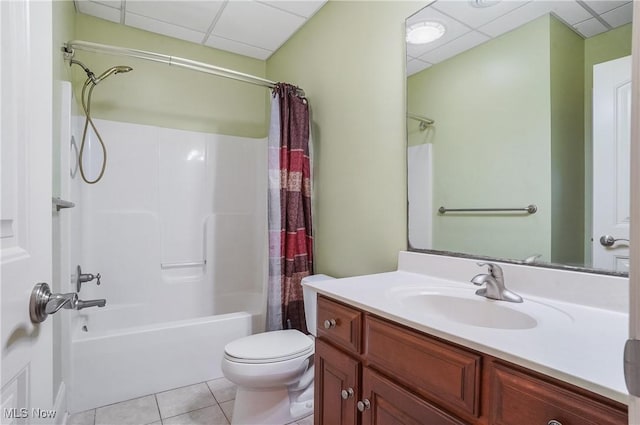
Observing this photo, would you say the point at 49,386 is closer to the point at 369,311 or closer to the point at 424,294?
the point at 369,311

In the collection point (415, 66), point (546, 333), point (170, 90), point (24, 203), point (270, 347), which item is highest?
point (170, 90)

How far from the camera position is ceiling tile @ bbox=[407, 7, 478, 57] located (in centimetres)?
137

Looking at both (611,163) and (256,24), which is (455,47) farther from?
(256,24)

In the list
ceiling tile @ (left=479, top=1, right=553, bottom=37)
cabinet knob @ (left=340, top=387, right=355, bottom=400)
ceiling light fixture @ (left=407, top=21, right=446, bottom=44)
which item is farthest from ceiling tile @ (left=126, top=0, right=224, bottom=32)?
cabinet knob @ (left=340, top=387, right=355, bottom=400)

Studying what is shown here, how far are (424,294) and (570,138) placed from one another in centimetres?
69

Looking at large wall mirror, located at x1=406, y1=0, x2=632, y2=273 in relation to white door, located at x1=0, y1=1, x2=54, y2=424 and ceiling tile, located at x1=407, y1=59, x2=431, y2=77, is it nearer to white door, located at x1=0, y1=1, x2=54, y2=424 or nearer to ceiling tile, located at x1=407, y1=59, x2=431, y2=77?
ceiling tile, located at x1=407, y1=59, x2=431, y2=77

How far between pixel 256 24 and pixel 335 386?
2.31m

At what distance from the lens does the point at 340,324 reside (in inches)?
42.9

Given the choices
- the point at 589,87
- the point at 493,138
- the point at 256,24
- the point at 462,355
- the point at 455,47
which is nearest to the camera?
the point at 462,355

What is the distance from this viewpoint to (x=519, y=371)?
2.06 feet

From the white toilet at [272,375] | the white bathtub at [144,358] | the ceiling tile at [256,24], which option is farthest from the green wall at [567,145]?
the white bathtub at [144,358]

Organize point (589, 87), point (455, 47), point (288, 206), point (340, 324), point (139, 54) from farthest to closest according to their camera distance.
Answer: point (288, 206) < point (139, 54) < point (455, 47) < point (340, 324) < point (589, 87)

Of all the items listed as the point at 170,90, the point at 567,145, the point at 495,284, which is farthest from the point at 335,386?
the point at 170,90

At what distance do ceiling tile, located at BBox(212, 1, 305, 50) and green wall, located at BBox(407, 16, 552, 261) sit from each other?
1193 mm
